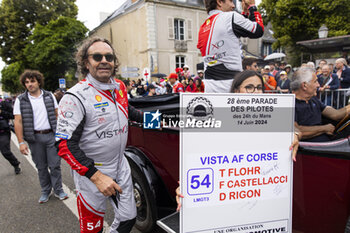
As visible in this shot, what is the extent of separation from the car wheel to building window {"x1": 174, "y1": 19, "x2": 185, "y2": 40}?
21.6 metres

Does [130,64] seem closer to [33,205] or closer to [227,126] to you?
[33,205]

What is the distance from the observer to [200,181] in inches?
51.9

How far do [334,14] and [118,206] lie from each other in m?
23.4

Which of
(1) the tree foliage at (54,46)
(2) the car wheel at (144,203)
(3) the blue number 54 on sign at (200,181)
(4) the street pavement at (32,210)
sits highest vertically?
(1) the tree foliage at (54,46)

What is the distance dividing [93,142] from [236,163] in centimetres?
104

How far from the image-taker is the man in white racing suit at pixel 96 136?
1.63 metres

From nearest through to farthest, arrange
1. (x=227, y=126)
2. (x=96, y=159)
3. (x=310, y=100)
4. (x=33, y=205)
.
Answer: (x=227, y=126) < (x=96, y=159) < (x=310, y=100) < (x=33, y=205)

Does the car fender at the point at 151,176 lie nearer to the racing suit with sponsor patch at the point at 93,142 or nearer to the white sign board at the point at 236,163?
the racing suit with sponsor patch at the point at 93,142

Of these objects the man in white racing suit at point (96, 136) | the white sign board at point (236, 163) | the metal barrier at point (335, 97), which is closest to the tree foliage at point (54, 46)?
the metal barrier at point (335, 97)

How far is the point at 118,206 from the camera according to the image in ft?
6.38

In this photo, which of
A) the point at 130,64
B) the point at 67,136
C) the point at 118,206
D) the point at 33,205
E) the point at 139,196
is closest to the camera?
the point at 67,136

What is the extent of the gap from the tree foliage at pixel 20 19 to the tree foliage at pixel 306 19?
23.8 metres

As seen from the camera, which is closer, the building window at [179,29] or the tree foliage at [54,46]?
the building window at [179,29]

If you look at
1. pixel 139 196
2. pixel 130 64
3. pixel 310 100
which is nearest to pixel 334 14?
pixel 130 64
